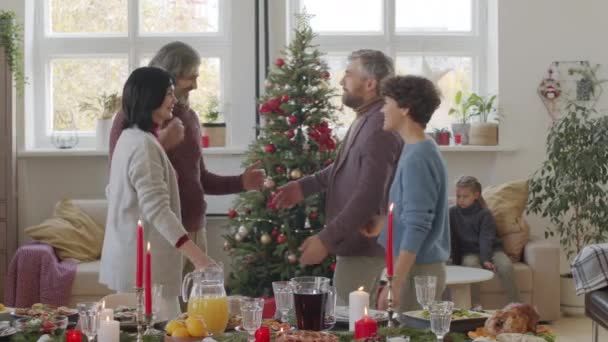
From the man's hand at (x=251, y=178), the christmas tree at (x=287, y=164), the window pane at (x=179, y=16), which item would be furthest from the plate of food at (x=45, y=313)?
the window pane at (x=179, y=16)

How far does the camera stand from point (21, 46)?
21.9ft

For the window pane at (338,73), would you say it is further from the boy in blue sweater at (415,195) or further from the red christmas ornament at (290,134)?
the boy in blue sweater at (415,195)

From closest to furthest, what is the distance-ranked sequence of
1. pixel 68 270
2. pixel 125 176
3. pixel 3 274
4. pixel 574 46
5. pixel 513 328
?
pixel 513 328 < pixel 125 176 < pixel 68 270 < pixel 3 274 < pixel 574 46

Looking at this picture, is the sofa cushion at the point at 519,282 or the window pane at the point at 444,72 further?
the window pane at the point at 444,72

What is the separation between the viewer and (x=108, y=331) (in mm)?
2484

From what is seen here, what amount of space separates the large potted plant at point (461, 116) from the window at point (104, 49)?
62.2 inches

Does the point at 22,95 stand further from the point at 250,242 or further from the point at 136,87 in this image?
the point at 136,87

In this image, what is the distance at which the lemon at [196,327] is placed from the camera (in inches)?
105

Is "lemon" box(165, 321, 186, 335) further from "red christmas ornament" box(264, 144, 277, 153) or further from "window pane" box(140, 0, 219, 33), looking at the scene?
"window pane" box(140, 0, 219, 33)

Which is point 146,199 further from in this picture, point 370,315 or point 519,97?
point 519,97

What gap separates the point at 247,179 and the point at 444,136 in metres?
2.98

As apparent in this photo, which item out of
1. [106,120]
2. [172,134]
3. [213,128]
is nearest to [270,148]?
[213,128]

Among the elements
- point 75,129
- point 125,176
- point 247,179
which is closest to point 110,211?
point 125,176

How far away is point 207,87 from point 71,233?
58.1 inches
